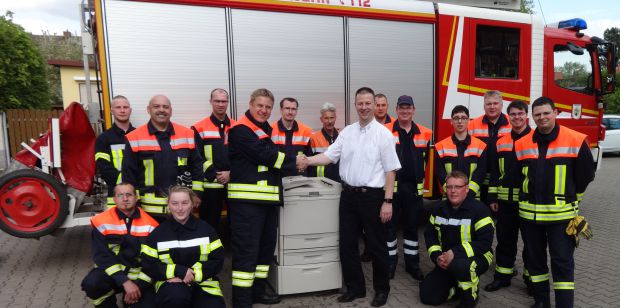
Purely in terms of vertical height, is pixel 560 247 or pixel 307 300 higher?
pixel 560 247

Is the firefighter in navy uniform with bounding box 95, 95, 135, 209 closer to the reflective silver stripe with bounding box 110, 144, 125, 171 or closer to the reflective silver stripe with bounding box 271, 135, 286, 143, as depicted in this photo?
the reflective silver stripe with bounding box 110, 144, 125, 171

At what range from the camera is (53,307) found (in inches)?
147

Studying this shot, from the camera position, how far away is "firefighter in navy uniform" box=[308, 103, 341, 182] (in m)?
4.66

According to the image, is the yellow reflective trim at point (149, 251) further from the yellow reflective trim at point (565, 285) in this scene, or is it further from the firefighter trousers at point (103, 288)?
the yellow reflective trim at point (565, 285)

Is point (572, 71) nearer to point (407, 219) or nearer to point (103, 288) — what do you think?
point (407, 219)

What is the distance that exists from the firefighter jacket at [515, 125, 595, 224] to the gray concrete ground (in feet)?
3.23

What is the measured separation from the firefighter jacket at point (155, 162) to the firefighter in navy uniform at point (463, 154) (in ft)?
8.20

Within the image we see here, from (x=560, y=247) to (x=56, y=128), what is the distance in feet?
15.4

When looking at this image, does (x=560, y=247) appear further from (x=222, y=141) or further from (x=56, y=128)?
(x=56, y=128)

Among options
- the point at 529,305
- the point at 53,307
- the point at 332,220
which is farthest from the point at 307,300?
the point at 53,307

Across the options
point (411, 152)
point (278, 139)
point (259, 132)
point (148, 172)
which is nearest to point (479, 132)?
point (411, 152)

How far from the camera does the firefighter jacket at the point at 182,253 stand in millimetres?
3074

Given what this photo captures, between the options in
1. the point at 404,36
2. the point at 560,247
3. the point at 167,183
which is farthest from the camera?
the point at 404,36

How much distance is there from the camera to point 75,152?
454 cm
